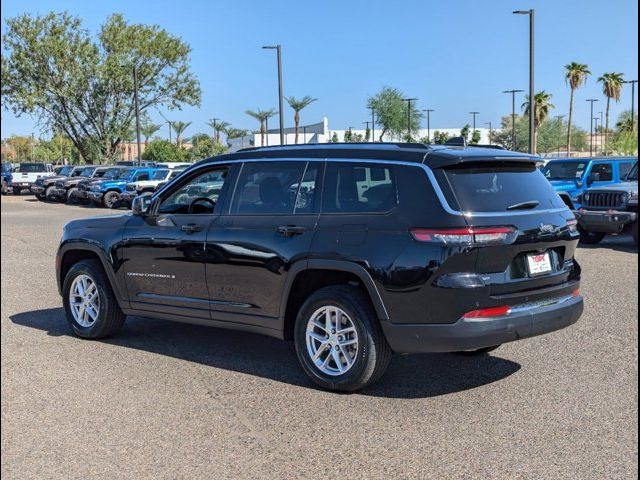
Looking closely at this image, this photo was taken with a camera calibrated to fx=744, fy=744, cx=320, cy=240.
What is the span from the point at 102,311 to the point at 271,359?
1.71m

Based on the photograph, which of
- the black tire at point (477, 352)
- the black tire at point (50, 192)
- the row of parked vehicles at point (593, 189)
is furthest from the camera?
the black tire at point (50, 192)

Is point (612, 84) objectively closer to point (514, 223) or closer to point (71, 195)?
point (71, 195)

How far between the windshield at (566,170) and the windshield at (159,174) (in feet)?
54.6

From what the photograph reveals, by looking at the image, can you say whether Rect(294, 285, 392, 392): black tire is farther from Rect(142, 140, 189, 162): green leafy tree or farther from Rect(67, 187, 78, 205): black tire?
Rect(142, 140, 189, 162): green leafy tree

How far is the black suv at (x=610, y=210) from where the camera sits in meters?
13.8

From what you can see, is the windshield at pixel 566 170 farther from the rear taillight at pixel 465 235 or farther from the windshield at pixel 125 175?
the windshield at pixel 125 175

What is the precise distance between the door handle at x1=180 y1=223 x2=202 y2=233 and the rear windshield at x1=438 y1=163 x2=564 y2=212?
210cm

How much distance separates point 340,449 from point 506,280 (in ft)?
5.26

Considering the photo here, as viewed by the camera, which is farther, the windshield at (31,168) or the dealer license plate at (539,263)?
the windshield at (31,168)

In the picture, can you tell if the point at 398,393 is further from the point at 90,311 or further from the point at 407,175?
the point at 90,311

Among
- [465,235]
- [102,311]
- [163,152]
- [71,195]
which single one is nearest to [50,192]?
[71,195]

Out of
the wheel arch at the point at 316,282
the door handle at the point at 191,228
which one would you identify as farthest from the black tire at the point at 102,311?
the wheel arch at the point at 316,282

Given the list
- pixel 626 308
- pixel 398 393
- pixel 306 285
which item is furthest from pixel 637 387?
pixel 626 308

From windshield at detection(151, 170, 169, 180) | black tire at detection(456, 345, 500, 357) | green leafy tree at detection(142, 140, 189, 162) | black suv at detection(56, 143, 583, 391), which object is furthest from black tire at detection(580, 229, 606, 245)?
green leafy tree at detection(142, 140, 189, 162)
